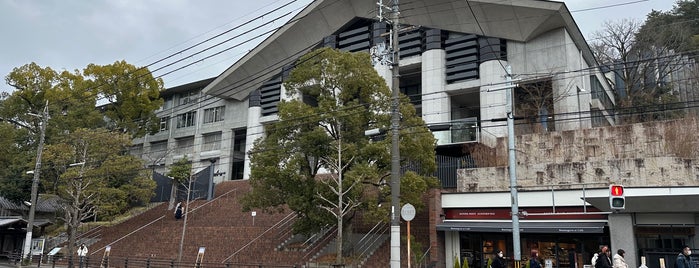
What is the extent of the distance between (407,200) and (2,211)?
140ft

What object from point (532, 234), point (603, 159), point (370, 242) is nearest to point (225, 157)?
point (370, 242)

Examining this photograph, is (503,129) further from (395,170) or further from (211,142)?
(211,142)

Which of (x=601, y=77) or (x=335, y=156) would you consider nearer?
(x=335, y=156)

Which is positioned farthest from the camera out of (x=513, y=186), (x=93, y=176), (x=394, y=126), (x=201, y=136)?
(x=201, y=136)

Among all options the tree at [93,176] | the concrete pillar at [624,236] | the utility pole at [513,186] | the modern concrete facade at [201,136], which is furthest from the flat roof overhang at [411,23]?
the concrete pillar at [624,236]

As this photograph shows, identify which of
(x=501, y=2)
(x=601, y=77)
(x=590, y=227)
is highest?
(x=501, y=2)

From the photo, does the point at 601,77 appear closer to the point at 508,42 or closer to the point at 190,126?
the point at 508,42

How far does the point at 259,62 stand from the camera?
155 ft

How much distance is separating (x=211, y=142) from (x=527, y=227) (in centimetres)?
3974

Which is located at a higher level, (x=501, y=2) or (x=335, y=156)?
(x=501, y=2)

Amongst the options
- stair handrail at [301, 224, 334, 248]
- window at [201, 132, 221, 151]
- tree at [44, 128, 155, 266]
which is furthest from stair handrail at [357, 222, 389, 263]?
window at [201, 132, 221, 151]

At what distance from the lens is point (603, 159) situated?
74.4 feet

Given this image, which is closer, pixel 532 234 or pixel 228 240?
Answer: pixel 532 234

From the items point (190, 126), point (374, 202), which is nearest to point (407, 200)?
point (374, 202)
